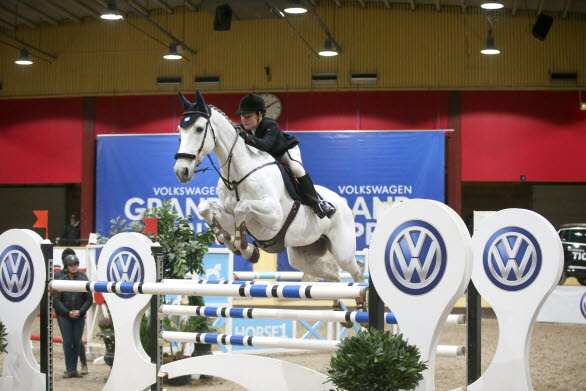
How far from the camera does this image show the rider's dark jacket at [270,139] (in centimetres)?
486

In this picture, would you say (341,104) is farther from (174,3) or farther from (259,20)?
(174,3)

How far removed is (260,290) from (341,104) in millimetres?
11761

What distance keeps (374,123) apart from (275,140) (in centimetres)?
1007

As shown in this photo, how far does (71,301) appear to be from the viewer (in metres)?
7.00

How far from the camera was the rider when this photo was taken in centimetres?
494

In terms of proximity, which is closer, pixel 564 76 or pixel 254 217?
pixel 254 217

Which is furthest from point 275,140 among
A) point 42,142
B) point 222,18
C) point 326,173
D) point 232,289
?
point 42,142

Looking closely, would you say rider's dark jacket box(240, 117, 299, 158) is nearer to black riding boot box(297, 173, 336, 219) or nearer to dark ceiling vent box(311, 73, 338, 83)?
black riding boot box(297, 173, 336, 219)

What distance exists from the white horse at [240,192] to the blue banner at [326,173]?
237 inches

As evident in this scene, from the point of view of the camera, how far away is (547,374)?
6.63 m

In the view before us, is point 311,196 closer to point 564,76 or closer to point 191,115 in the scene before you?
point 191,115

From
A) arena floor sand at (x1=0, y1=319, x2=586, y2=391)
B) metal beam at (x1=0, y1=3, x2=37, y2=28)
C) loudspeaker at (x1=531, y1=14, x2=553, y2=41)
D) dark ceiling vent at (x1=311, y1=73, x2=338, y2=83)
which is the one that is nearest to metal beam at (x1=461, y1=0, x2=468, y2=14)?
loudspeaker at (x1=531, y1=14, x2=553, y2=41)

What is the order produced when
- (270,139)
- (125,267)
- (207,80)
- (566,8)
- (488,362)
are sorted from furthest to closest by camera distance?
(207,80) < (566,8) < (488,362) < (270,139) < (125,267)

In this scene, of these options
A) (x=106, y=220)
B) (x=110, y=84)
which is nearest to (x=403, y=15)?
(x=110, y=84)
